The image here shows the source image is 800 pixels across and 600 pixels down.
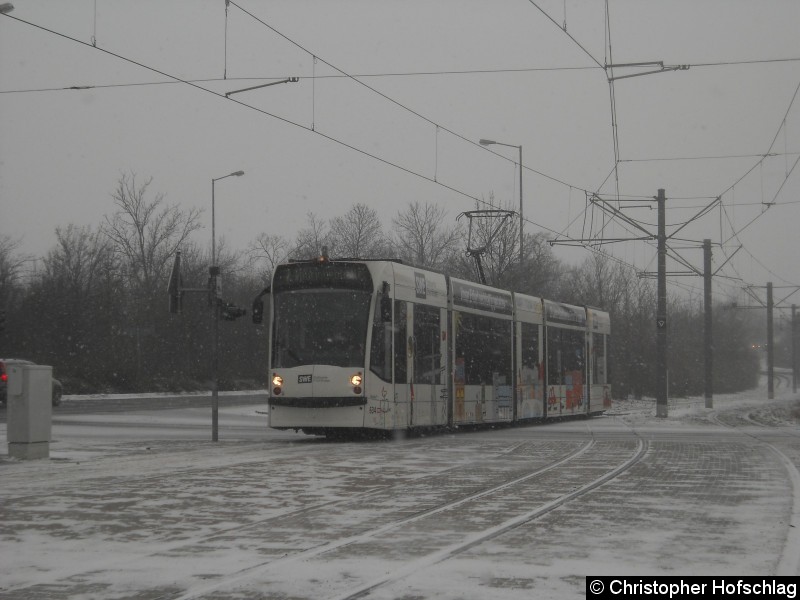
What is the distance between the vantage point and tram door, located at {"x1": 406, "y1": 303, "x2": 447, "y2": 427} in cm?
2294

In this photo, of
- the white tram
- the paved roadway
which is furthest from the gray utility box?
the white tram

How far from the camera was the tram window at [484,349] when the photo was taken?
84.5 ft

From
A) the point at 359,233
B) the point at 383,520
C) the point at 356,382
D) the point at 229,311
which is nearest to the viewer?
Result: the point at 383,520

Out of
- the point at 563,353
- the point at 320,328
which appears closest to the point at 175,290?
the point at 320,328

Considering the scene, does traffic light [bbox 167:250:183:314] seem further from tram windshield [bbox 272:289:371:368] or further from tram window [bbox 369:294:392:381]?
tram window [bbox 369:294:392:381]

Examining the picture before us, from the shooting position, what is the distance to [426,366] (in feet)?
77.3

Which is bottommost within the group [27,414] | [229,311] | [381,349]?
[27,414]

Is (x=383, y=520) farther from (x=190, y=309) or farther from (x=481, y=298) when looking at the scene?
(x=190, y=309)

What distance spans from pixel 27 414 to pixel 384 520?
342 inches

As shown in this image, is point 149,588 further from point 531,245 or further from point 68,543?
point 531,245

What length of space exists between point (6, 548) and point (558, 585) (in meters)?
4.46

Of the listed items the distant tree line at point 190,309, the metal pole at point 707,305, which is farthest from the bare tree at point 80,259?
the metal pole at point 707,305

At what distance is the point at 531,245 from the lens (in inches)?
2611

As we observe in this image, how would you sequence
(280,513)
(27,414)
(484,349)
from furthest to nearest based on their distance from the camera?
(484,349) → (27,414) → (280,513)
